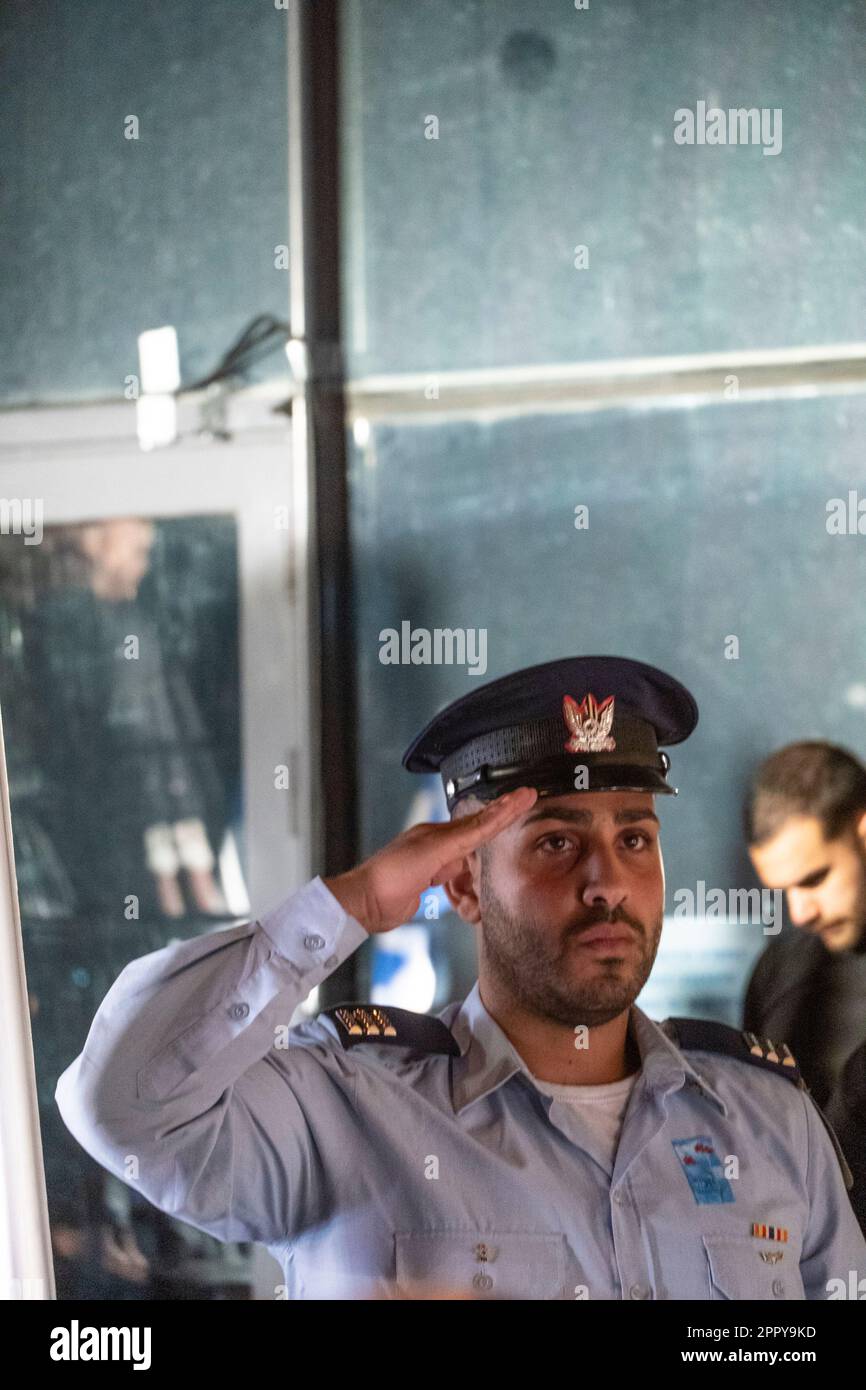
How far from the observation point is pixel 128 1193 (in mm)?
1849

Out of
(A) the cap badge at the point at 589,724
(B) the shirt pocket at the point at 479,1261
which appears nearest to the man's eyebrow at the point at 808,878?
(A) the cap badge at the point at 589,724

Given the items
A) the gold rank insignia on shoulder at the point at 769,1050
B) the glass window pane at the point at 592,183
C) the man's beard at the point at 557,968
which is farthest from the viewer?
the glass window pane at the point at 592,183

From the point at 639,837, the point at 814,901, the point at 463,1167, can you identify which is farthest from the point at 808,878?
the point at 463,1167

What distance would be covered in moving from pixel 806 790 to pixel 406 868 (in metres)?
0.60

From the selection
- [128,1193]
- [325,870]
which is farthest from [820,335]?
[128,1193]

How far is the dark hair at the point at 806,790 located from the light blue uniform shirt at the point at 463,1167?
1.08 ft

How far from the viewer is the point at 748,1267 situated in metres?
1.62

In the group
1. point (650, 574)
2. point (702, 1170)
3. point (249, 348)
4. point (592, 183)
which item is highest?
point (592, 183)

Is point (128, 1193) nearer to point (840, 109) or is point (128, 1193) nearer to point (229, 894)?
point (229, 894)

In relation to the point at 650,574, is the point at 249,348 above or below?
above

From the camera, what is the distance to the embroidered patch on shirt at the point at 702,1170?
64.3 inches

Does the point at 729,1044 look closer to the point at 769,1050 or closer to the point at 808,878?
the point at 769,1050

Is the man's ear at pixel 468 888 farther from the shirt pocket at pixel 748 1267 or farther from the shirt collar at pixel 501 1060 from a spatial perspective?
the shirt pocket at pixel 748 1267

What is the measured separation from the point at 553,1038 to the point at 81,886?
713 mm
